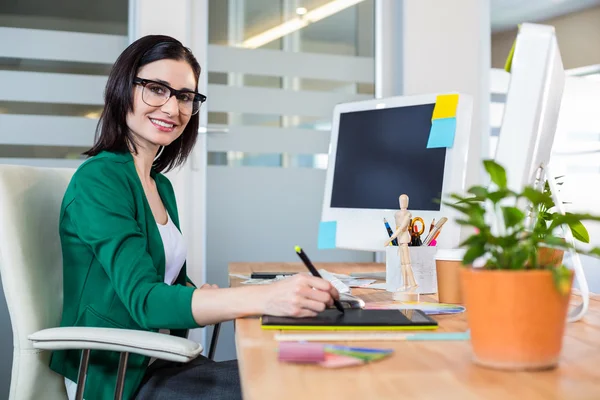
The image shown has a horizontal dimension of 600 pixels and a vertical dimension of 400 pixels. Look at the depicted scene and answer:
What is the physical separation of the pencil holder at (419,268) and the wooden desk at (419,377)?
1.61ft

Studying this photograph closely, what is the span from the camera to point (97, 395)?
4.07 feet

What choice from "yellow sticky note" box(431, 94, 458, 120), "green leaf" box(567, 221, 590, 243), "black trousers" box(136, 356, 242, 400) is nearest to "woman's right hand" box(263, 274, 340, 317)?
"black trousers" box(136, 356, 242, 400)

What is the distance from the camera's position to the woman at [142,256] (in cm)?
110

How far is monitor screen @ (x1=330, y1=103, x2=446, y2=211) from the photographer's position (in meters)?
1.60

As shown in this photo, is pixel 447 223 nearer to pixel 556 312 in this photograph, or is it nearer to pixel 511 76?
pixel 511 76

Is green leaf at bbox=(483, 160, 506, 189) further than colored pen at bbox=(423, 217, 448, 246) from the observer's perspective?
No

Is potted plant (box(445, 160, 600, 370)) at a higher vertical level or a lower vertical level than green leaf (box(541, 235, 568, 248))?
lower

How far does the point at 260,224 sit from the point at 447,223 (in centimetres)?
161

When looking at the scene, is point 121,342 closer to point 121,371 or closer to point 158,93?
point 121,371

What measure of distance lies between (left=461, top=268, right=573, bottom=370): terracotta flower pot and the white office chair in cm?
52

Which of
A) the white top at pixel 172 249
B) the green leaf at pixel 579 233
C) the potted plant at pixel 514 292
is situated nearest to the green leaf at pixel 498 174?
the potted plant at pixel 514 292

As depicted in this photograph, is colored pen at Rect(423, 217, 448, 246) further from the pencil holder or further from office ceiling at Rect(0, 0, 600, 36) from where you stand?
office ceiling at Rect(0, 0, 600, 36)

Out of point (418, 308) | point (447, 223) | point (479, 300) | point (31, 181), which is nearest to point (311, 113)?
point (447, 223)

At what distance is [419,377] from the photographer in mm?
689
